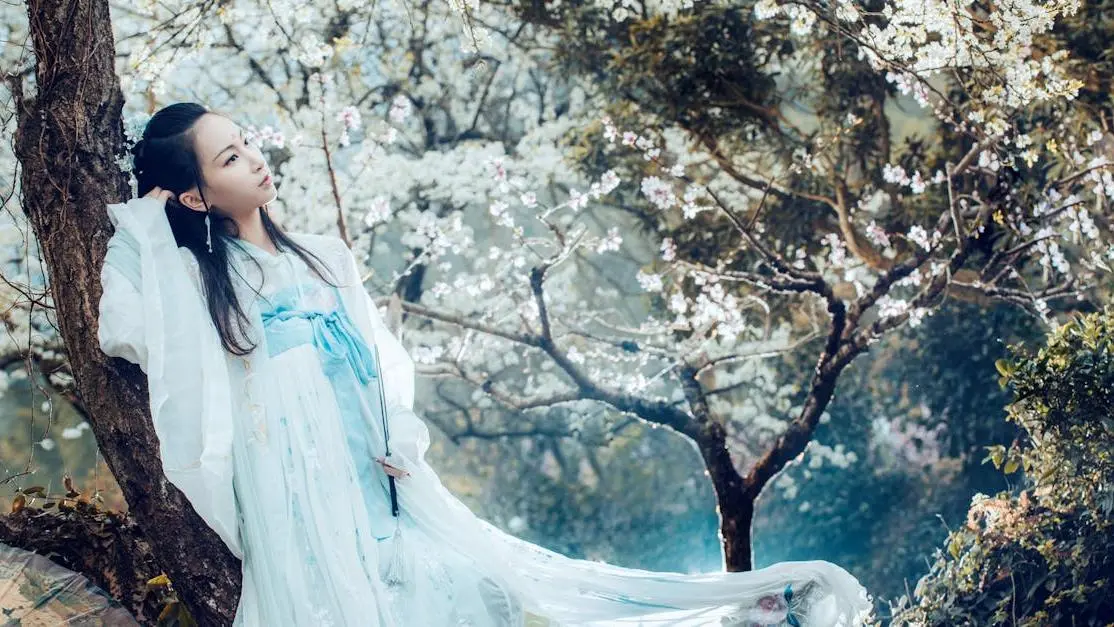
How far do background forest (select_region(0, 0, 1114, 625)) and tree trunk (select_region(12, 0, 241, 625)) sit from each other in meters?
0.02

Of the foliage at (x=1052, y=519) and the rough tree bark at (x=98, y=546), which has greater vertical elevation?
the foliage at (x=1052, y=519)

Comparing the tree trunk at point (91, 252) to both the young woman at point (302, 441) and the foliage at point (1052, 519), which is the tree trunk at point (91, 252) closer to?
the young woman at point (302, 441)

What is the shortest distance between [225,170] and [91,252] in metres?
0.32

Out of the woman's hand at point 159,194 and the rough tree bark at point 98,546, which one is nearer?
the woman's hand at point 159,194

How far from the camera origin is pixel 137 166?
86.0 inches

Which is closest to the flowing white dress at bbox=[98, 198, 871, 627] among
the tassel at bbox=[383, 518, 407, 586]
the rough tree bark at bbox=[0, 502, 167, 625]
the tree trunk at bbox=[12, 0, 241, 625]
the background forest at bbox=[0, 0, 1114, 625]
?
the tassel at bbox=[383, 518, 407, 586]

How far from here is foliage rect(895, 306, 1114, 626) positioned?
9.42ft

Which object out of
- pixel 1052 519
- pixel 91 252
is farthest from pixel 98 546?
pixel 1052 519

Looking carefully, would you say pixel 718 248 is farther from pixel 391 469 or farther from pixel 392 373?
pixel 391 469

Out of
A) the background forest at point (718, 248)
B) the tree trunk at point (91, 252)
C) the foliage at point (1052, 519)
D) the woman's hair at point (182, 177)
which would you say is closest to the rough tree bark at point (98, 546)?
the background forest at point (718, 248)

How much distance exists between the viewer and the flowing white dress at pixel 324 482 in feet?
6.21

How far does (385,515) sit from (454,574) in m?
0.19

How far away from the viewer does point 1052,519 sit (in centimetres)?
311

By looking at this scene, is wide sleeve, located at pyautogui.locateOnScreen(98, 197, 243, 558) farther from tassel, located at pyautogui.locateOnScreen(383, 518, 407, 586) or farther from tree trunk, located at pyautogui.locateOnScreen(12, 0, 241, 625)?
tassel, located at pyautogui.locateOnScreen(383, 518, 407, 586)
